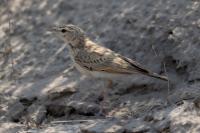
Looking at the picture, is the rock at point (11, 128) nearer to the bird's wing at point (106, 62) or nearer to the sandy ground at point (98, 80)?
the sandy ground at point (98, 80)

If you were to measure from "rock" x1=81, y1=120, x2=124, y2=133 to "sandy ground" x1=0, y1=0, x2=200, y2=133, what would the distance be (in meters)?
0.02

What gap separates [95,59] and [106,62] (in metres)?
0.22

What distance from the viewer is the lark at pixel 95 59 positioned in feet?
30.6

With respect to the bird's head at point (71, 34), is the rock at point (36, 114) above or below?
below

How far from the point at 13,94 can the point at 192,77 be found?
2.84m

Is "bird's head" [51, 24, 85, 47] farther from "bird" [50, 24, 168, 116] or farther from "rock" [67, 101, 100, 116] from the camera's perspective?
"rock" [67, 101, 100, 116]

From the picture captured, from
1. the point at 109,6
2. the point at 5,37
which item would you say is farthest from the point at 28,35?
the point at 109,6

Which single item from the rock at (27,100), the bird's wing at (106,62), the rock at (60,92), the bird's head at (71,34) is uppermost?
the bird's head at (71,34)

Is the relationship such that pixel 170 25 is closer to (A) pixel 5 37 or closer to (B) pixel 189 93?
(B) pixel 189 93

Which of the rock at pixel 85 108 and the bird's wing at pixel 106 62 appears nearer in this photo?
the bird's wing at pixel 106 62

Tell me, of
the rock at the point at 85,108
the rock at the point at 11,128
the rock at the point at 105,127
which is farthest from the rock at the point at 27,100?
the rock at the point at 105,127

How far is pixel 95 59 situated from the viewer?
9695 millimetres

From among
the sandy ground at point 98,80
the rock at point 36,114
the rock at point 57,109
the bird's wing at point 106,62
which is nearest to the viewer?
the sandy ground at point 98,80

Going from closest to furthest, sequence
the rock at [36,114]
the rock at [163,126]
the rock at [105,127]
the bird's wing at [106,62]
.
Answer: the rock at [163,126] < the rock at [105,127] < the bird's wing at [106,62] < the rock at [36,114]
